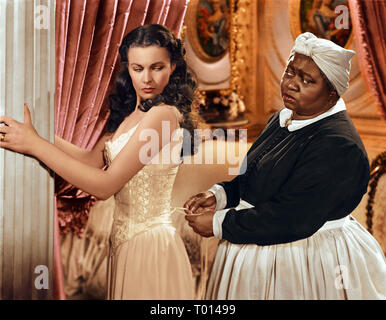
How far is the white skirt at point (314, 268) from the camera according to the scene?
2096 mm

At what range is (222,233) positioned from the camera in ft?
7.01

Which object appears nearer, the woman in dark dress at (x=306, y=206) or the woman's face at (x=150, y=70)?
the woman in dark dress at (x=306, y=206)

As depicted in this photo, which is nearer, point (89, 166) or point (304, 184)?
point (304, 184)

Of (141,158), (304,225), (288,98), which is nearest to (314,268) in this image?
(304,225)

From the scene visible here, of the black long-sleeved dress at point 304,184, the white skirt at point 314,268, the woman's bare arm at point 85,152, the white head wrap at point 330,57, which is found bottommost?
the white skirt at point 314,268

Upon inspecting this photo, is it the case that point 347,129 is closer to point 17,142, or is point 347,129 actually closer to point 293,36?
point 293,36

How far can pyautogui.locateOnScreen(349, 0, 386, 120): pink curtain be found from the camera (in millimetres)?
2283

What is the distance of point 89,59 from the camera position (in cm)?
229

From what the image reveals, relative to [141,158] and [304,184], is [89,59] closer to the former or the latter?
[141,158]

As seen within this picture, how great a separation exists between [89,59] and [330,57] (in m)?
1.00

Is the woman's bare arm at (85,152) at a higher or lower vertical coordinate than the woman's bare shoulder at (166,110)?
lower

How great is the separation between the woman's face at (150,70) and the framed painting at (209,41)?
0.16 m
